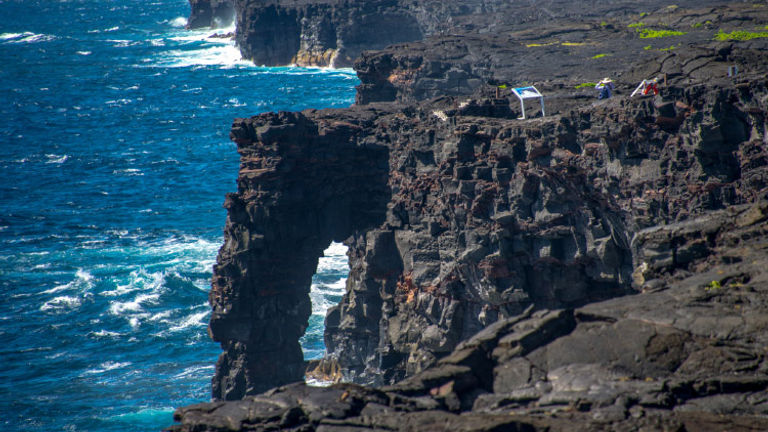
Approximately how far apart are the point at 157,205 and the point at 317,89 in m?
54.8

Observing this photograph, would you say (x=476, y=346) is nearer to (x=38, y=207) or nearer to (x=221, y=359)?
(x=221, y=359)

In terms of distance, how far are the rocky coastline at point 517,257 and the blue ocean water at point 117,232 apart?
41.9ft

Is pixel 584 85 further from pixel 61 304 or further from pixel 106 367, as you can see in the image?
pixel 61 304

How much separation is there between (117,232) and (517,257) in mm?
61718

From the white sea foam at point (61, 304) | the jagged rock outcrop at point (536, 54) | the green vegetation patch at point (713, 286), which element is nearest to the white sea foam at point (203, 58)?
the jagged rock outcrop at point (536, 54)

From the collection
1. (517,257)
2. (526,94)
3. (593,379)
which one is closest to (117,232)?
(526,94)

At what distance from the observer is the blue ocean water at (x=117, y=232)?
62.3 m

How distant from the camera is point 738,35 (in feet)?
227

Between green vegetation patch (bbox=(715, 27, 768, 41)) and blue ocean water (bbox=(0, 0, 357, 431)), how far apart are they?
39.7 m

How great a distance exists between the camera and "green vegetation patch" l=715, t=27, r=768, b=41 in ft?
220

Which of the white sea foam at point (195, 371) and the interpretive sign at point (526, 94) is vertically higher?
the interpretive sign at point (526, 94)

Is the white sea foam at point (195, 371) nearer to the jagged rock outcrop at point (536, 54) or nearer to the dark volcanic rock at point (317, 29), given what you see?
the jagged rock outcrop at point (536, 54)

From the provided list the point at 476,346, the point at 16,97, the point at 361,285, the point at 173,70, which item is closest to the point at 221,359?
the point at 361,285

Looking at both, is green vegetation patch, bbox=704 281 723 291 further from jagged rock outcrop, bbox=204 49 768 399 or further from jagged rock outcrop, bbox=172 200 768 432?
jagged rock outcrop, bbox=204 49 768 399
